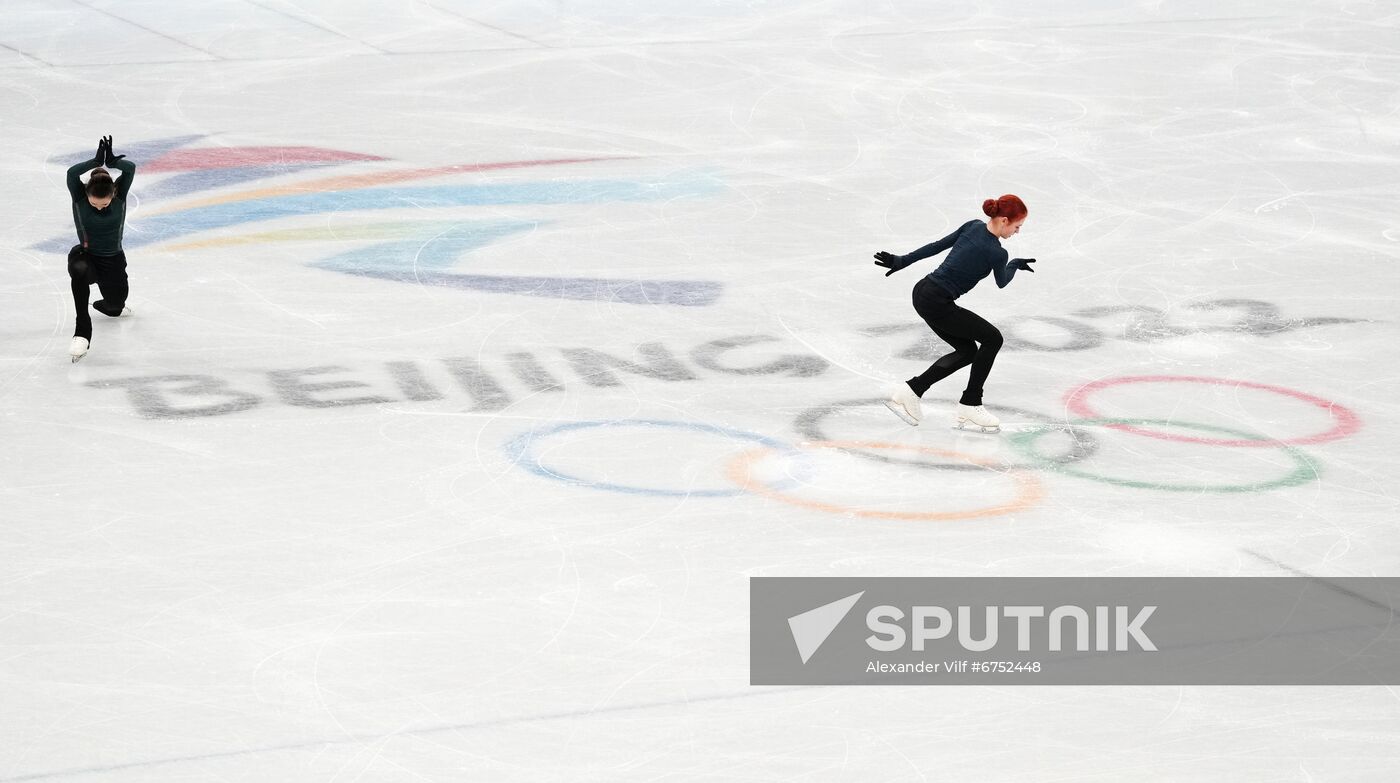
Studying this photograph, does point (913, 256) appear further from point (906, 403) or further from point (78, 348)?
point (78, 348)

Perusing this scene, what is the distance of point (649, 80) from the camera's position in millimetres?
16094

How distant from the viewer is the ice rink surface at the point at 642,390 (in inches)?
210

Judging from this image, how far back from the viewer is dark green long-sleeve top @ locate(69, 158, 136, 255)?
9.09 meters

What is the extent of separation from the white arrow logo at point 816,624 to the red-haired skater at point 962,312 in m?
2.17

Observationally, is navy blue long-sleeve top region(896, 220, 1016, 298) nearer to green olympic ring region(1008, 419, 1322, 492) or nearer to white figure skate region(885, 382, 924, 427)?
white figure skate region(885, 382, 924, 427)

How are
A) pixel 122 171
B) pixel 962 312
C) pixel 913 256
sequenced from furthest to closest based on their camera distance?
1. pixel 122 171
2. pixel 962 312
3. pixel 913 256

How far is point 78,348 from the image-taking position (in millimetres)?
8898

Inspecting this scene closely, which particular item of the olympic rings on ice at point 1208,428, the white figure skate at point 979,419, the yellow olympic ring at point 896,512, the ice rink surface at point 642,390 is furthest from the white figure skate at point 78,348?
the olympic rings on ice at point 1208,428

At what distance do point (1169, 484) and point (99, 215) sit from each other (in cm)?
580

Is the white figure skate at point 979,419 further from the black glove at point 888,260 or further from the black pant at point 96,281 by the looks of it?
the black pant at point 96,281

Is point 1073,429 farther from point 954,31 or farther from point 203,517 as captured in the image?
point 954,31

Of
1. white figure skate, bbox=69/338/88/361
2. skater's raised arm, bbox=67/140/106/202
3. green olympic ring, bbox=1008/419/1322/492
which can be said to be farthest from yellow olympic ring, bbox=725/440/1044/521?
skater's raised arm, bbox=67/140/106/202

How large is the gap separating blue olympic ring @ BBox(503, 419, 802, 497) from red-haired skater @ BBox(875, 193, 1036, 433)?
30.2 inches

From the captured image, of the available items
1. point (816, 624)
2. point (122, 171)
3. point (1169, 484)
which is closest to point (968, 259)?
point (1169, 484)
